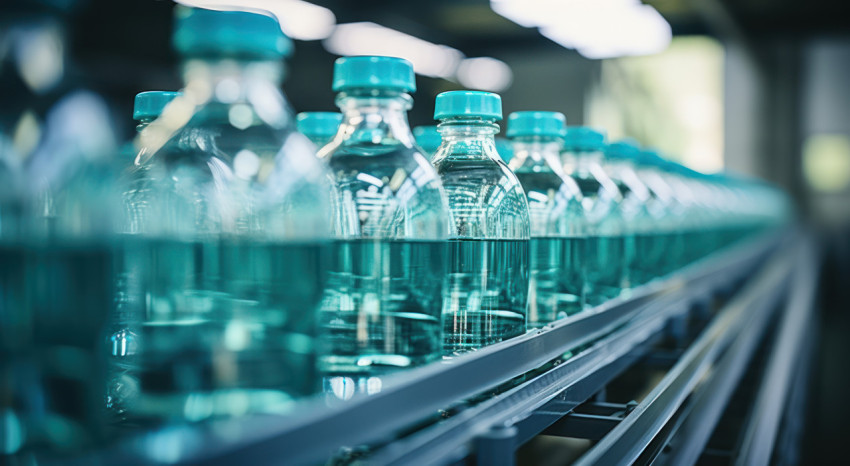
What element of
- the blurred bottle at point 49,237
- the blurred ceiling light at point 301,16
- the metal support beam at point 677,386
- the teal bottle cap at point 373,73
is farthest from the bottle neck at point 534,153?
the blurred ceiling light at point 301,16

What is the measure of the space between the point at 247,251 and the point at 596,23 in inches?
207

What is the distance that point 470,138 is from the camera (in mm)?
948

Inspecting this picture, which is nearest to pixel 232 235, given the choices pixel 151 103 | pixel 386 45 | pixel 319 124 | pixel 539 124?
pixel 151 103

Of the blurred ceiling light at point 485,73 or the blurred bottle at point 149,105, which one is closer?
the blurred bottle at point 149,105

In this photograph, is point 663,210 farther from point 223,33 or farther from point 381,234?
point 223,33

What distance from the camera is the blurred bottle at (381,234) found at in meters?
0.72

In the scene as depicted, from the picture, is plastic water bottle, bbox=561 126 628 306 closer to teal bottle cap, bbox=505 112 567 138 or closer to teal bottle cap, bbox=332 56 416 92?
teal bottle cap, bbox=505 112 567 138

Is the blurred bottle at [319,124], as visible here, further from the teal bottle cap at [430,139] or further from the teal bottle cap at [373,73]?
the teal bottle cap at [373,73]

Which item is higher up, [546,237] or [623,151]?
[623,151]

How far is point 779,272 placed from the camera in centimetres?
332

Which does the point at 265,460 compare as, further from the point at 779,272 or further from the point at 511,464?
the point at 779,272

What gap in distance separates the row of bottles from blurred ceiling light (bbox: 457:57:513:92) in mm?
6918

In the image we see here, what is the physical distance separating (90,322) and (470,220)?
0.52 metres

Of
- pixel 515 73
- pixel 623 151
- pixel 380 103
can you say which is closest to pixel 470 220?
pixel 380 103
